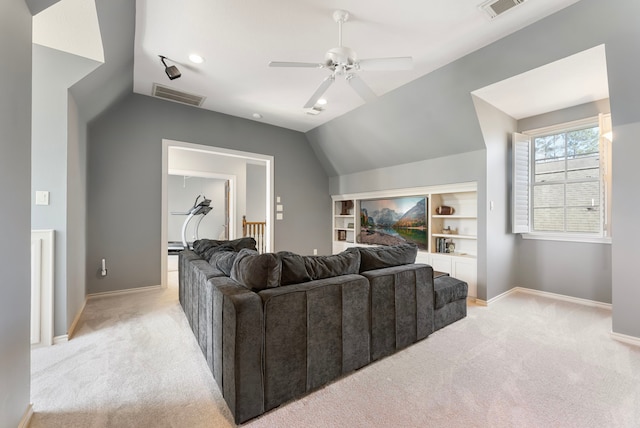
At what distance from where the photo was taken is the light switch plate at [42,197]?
2.42 metres

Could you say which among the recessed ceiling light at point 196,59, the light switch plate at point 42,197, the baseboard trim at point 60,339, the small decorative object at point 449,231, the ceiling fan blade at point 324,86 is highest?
the recessed ceiling light at point 196,59

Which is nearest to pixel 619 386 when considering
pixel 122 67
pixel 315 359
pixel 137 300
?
pixel 315 359

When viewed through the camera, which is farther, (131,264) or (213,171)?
(213,171)

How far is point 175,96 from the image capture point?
4098 mm

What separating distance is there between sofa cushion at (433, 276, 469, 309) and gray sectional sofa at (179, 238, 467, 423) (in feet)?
0.61

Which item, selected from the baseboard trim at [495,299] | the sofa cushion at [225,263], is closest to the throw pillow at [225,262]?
the sofa cushion at [225,263]

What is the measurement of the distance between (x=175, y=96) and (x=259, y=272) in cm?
364

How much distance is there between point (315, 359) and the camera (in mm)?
1833

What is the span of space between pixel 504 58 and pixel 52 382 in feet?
15.7

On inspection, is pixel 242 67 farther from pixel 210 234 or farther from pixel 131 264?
pixel 210 234

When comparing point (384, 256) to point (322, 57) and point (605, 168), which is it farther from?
point (605, 168)

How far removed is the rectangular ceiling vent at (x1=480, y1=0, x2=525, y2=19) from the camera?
2.17m

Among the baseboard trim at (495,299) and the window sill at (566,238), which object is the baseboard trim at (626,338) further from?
the window sill at (566,238)

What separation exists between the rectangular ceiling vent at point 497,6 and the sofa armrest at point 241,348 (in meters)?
2.85
